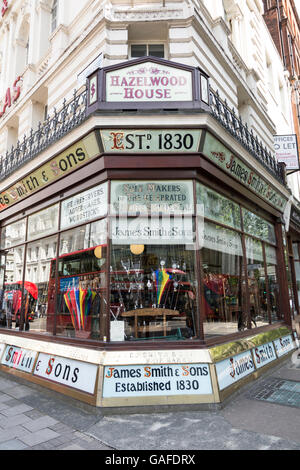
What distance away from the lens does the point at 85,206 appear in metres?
6.63

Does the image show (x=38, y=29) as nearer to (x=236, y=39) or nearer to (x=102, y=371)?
(x=236, y=39)

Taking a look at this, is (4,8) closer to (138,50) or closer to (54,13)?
(54,13)

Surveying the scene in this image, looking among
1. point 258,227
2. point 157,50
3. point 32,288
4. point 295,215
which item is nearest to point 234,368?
point 258,227

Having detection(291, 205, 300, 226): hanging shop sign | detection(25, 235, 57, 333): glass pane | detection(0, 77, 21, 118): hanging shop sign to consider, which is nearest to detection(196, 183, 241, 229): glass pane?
detection(25, 235, 57, 333): glass pane

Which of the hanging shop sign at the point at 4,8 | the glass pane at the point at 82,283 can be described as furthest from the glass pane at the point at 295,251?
the hanging shop sign at the point at 4,8

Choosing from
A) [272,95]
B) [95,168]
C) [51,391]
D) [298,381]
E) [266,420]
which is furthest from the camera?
[272,95]

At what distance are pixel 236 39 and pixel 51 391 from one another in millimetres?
13167

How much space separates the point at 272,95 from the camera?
15.0 meters

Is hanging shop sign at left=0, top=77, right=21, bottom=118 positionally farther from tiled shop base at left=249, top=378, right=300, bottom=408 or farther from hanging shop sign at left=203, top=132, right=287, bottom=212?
tiled shop base at left=249, top=378, right=300, bottom=408

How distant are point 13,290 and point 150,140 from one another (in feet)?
20.6

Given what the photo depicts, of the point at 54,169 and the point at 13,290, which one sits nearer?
the point at 54,169

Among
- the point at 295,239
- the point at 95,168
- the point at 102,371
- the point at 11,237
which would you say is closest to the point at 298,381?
the point at 102,371

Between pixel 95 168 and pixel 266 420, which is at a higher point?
pixel 95 168

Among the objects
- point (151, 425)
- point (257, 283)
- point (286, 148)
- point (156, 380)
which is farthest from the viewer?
point (286, 148)
